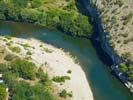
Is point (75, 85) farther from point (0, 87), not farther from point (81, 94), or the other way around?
point (0, 87)

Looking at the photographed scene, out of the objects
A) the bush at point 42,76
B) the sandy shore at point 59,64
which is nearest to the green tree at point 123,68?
the sandy shore at point 59,64

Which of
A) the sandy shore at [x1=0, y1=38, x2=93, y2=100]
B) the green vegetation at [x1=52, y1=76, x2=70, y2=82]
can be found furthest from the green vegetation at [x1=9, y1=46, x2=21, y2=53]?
the green vegetation at [x1=52, y1=76, x2=70, y2=82]

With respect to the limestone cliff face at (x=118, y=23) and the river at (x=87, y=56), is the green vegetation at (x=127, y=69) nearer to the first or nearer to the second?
the limestone cliff face at (x=118, y=23)

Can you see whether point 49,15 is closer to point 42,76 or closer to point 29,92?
point 42,76

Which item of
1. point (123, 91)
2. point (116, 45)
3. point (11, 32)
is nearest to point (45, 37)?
point (11, 32)

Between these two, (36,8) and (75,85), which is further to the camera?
(36,8)

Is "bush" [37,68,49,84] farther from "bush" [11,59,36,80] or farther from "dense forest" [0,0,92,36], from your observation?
"dense forest" [0,0,92,36]

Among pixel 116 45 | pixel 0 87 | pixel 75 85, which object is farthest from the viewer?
pixel 116 45
